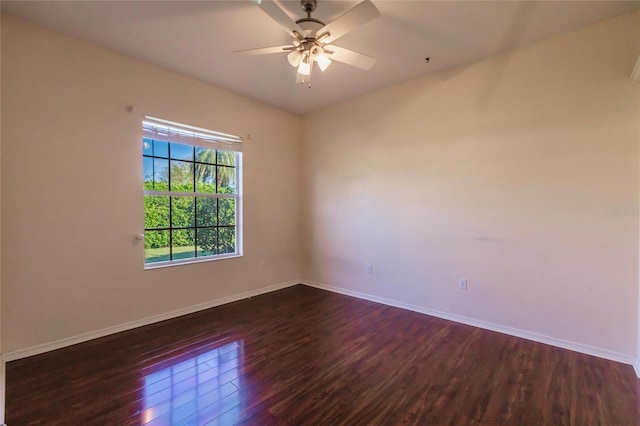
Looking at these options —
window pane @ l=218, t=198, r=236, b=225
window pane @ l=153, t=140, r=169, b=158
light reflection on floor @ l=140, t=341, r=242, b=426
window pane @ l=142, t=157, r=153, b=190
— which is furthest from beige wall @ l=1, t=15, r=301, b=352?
light reflection on floor @ l=140, t=341, r=242, b=426

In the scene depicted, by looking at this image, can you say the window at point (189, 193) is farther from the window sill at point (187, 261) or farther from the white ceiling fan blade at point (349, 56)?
the white ceiling fan blade at point (349, 56)

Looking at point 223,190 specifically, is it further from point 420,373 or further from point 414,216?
point 420,373

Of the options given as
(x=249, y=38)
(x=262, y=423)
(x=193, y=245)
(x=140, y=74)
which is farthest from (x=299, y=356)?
(x=140, y=74)

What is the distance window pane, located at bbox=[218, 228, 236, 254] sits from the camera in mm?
4004

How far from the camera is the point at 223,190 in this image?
13.1 feet

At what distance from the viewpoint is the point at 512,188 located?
2.96 metres

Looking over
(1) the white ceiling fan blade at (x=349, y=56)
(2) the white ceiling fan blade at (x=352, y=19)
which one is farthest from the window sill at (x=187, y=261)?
(2) the white ceiling fan blade at (x=352, y=19)

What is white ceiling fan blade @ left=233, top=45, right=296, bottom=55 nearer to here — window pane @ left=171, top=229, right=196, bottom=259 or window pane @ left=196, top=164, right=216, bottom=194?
window pane @ left=196, top=164, right=216, bottom=194

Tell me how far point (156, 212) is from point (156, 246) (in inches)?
14.9

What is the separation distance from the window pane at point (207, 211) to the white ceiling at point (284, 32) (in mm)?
1488

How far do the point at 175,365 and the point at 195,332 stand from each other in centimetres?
64

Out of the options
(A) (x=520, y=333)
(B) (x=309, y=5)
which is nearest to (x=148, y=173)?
(B) (x=309, y=5)

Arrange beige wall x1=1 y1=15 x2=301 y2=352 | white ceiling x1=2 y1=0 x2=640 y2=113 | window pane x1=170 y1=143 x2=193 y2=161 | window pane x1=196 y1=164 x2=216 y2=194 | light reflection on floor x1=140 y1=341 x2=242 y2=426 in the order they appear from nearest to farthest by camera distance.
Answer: light reflection on floor x1=140 y1=341 x2=242 y2=426
white ceiling x1=2 y1=0 x2=640 y2=113
beige wall x1=1 y1=15 x2=301 y2=352
window pane x1=170 y1=143 x2=193 y2=161
window pane x1=196 y1=164 x2=216 y2=194

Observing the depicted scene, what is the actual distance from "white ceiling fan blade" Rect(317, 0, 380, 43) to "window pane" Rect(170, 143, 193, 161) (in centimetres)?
219
